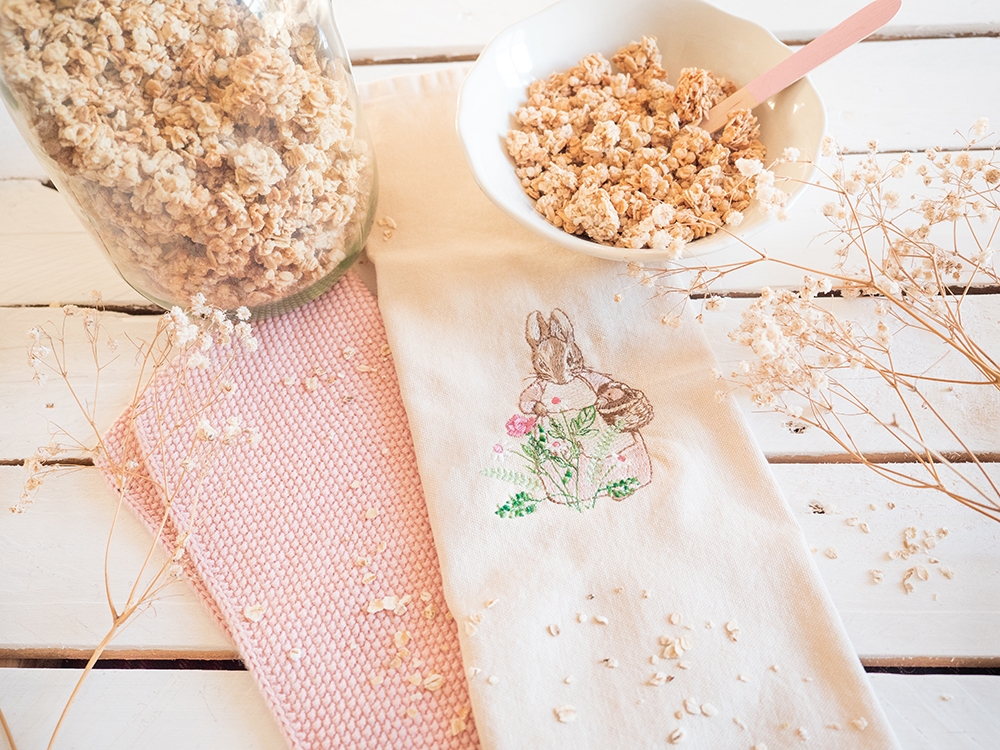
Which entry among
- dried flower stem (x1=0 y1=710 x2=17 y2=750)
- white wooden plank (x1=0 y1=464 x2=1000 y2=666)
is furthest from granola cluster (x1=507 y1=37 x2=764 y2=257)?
dried flower stem (x1=0 y1=710 x2=17 y2=750)

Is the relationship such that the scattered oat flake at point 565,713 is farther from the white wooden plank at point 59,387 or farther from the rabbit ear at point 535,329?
the white wooden plank at point 59,387

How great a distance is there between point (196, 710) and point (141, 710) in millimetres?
39

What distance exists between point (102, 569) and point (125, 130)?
319 mm

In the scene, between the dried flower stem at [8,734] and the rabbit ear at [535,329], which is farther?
the rabbit ear at [535,329]

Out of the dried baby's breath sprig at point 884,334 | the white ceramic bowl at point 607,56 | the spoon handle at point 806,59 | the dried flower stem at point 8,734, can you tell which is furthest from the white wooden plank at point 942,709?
the dried flower stem at point 8,734

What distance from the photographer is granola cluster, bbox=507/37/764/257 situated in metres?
0.56

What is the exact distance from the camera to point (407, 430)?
1.90ft

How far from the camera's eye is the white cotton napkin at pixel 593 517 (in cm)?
46

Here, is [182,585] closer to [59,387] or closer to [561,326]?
[59,387]

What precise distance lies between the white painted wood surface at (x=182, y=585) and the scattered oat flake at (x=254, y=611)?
34 millimetres

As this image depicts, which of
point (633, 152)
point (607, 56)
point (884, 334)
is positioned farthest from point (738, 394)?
point (607, 56)

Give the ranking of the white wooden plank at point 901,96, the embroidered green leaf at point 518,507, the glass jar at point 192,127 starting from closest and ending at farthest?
the glass jar at point 192,127 → the embroidered green leaf at point 518,507 → the white wooden plank at point 901,96

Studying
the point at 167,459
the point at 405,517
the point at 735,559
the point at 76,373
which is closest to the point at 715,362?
the point at 735,559

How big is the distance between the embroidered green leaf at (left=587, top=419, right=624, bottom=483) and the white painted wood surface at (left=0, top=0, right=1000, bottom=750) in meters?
0.12
